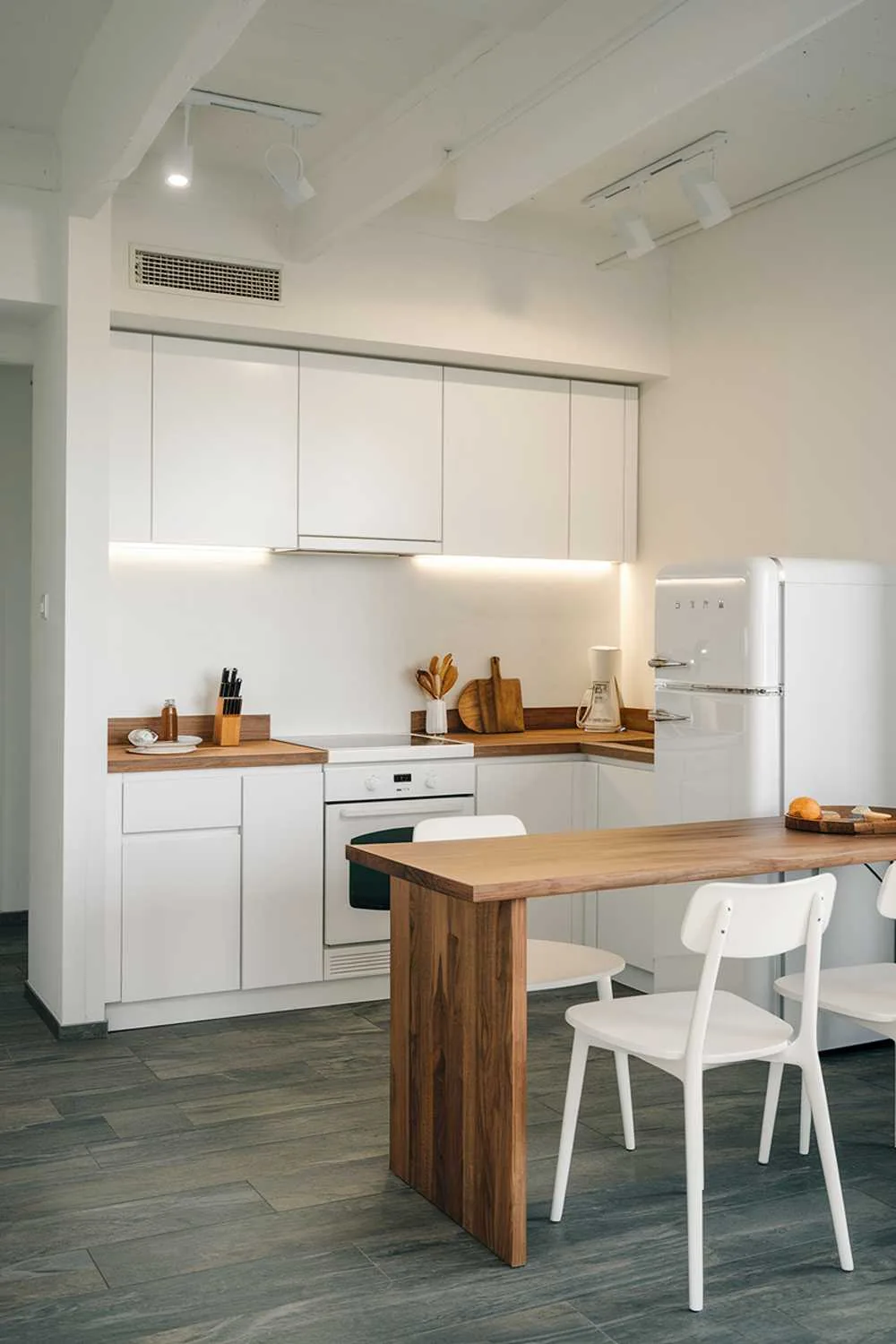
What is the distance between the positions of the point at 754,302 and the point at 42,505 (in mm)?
2773

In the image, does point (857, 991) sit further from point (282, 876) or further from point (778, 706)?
point (282, 876)

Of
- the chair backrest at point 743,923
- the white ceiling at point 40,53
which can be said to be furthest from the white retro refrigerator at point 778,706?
the white ceiling at point 40,53

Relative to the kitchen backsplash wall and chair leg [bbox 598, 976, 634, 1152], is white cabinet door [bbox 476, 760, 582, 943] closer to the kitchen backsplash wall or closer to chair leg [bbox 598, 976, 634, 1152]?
the kitchen backsplash wall

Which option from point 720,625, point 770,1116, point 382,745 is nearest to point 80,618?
point 382,745

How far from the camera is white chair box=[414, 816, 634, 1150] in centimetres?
332

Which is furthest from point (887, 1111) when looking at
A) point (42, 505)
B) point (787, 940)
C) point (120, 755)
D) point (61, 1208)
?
point (42, 505)

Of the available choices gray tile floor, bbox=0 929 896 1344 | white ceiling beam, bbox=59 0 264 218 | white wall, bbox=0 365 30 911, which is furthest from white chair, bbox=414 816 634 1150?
white wall, bbox=0 365 30 911

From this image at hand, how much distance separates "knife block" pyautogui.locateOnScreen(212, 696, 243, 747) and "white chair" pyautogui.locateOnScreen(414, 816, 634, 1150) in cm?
166

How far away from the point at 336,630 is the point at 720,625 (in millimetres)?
1781

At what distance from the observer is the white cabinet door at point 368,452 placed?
512cm

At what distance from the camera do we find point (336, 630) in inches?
216

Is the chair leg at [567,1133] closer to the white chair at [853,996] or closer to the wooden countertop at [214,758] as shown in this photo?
the white chair at [853,996]

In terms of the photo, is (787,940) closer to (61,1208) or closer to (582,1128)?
(582,1128)

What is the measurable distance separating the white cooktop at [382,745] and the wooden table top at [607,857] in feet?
5.14
